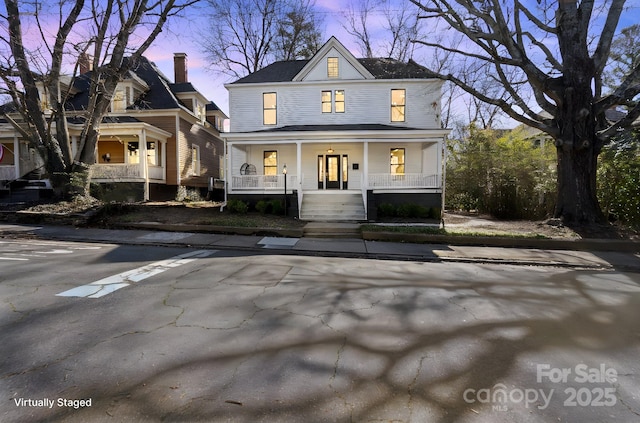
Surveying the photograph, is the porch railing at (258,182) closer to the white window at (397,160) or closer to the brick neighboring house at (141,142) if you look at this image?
the white window at (397,160)

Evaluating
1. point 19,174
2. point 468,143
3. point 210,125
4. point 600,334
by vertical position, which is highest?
point 210,125

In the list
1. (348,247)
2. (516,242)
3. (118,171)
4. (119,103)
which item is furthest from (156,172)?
(516,242)

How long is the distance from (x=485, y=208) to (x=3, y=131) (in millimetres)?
26929

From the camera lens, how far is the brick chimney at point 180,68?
901 inches

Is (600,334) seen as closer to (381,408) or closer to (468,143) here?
(381,408)

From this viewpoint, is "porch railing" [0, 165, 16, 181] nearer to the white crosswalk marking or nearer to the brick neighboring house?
the brick neighboring house

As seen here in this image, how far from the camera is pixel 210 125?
950 inches

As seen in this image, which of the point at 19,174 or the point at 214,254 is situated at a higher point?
the point at 19,174

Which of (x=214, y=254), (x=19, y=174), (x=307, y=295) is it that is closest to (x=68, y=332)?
(x=307, y=295)

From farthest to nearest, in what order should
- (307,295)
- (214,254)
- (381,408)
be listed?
(214,254) < (307,295) < (381,408)

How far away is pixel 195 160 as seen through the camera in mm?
21594

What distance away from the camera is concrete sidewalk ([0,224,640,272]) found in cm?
748

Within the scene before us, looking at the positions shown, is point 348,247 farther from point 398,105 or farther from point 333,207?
point 398,105

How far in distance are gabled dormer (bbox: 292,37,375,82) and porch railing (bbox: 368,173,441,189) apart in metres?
6.11
